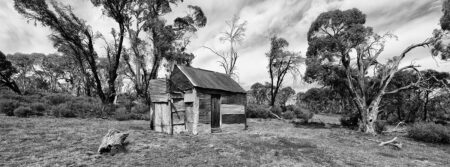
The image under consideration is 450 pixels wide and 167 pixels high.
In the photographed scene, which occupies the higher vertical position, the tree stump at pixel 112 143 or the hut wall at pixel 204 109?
the hut wall at pixel 204 109

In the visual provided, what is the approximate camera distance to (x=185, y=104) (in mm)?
14031

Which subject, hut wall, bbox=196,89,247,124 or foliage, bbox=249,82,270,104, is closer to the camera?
hut wall, bbox=196,89,247,124

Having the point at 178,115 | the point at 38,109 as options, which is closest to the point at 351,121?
the point at 178,115

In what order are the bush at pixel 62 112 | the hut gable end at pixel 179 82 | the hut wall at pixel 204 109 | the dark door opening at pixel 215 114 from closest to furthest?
the hut wall at pixel 204 109 → the hut gable end at pixel 179 82 → the dark door opening at pixel 215 114 → the bush at pixel 62 112

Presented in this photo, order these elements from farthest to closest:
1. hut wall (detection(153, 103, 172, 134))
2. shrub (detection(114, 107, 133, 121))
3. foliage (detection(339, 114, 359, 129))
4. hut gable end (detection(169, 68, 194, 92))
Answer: foliage (detection(339, 114, 359, 129)), shrub (detection(114, 107, 133, 121)), hut gable end (detection(169, 68, 194, 92)), hut wall (detection(153, 103, 172, 134))

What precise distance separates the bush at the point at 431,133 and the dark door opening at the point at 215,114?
13887 millimetres

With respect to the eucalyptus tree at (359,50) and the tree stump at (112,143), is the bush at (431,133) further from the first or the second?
the tree stump at (112,143)

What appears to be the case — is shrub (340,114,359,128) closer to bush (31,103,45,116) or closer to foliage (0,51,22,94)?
bush (31,103,45,116)

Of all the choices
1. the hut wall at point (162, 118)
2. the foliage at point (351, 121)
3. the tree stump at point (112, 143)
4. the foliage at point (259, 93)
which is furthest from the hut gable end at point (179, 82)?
the foliage at point (259, 93)

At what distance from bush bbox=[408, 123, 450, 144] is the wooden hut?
13.8m

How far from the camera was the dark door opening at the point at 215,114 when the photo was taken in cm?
1448

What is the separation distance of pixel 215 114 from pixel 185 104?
2.33m

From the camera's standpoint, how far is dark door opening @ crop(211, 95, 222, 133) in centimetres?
1448

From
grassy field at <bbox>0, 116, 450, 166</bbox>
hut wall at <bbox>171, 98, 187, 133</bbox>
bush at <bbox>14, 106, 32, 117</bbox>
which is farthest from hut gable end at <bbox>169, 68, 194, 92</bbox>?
bush at <bbox>14, 106, 32, 117</bbox>
